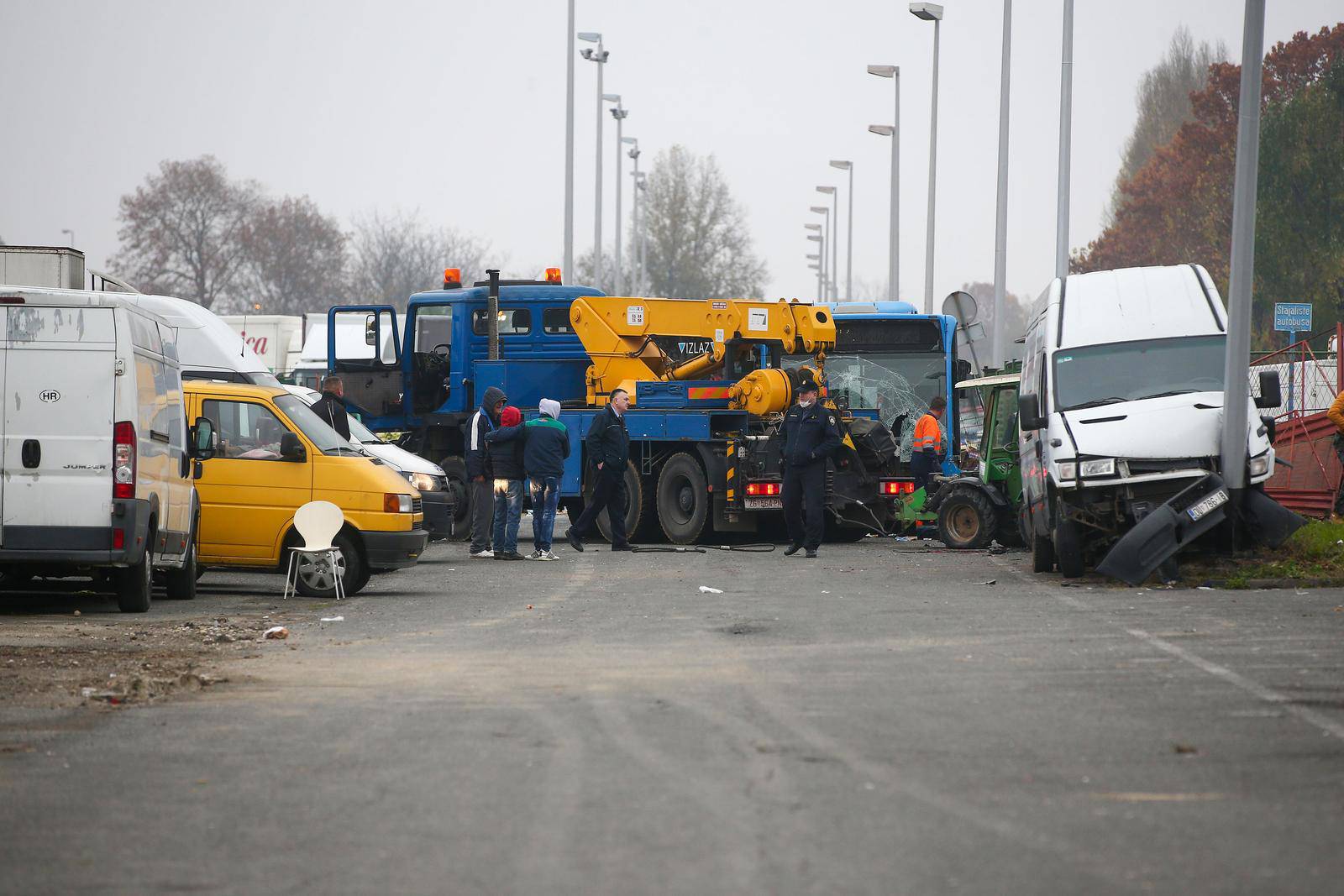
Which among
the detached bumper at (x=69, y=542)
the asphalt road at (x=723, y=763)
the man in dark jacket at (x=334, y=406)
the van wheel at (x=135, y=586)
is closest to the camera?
the asphalt road at (x=723, y=763)

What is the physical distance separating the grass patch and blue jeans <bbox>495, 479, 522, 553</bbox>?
7827 millimetres

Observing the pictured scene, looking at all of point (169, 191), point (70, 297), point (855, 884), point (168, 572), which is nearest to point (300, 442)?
point (168, 572)

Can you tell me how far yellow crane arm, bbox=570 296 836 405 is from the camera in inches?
975

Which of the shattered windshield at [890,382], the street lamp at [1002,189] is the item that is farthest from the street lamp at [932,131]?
the shattered windshield at [890,382]

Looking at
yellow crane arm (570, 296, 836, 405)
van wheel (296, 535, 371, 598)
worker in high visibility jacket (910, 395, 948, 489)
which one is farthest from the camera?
yellow crane arm (570, 296, 836, 405)

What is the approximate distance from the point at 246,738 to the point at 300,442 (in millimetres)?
8249

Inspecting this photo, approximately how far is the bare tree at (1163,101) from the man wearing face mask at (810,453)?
60719mm

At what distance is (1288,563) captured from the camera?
52.6 ft

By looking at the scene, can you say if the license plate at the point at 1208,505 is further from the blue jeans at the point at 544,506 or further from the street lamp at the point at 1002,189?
the street lamp at the point at 1002,189

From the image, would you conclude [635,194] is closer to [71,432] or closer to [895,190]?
[895,190]

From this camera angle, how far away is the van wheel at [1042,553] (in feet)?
56.7

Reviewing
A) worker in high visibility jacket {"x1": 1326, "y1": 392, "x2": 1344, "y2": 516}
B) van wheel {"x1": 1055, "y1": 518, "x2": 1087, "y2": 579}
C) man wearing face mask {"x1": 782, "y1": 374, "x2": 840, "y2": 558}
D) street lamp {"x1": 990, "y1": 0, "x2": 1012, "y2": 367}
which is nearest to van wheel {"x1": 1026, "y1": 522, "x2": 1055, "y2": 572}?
van wheel {"x1": 1055, "y1": 518, "x2": 1087, "y2": 579}

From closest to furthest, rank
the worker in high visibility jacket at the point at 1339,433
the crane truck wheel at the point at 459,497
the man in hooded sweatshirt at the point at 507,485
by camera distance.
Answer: the worker in high visibility jacket at the point at 1339,433
the man in hooded sweatshirt at the point at 507,485
the crane truck wheel at the point at 459,497

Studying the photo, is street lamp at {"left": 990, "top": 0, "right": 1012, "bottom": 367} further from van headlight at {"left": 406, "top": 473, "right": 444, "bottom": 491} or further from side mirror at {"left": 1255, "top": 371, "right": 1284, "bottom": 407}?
side mirror at {"left": 1255, "top": 371, "right": 1284, "bottom": 407}
